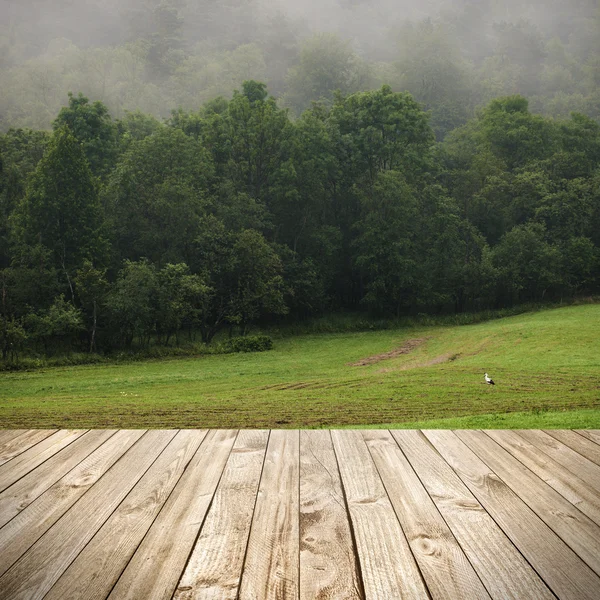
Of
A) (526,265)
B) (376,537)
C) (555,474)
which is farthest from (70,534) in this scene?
(526,265)

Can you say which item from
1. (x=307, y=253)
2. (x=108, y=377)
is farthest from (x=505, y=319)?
(x=108, y=377)

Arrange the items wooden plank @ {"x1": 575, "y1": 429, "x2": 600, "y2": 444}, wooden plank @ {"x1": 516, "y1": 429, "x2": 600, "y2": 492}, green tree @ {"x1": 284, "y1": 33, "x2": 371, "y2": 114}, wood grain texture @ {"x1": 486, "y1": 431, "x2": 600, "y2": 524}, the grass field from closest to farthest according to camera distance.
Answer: wood grain texture @ {"x1": 486, "y1": 431, "x2": 600, "y2": 524} < wooden plank @ {"x1": 516, "y1": 429, "x2": 600, "y2": 492} < wooden plank @ {"x1": 575, "y1": 429, "x2": 600, "y2": 444} < the grass field < green tree @ {"x1": 284, "y1": 33, "x2": 371, "y2": 114}

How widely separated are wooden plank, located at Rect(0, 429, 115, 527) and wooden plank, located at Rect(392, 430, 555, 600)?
159cm

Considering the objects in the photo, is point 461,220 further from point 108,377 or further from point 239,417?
point 239,417

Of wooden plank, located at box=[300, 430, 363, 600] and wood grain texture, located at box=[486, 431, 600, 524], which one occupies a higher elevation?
wooden plank, located at box=[300, 430, 363, 600]

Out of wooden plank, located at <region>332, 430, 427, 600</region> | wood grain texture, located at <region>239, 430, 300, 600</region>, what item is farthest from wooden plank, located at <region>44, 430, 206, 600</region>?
wooden plank, located at <region>332, 430, 427, 600</region>

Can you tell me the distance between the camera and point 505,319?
2916cm

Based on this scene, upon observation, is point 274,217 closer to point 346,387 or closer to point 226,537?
point 346,387

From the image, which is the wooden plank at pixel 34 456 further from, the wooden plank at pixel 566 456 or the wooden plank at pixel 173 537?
the wooden plank at pixel 566 456

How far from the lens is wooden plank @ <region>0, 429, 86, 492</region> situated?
2468 mm

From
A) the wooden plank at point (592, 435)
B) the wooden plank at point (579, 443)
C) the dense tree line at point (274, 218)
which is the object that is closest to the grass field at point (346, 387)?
the wooden plank at point (592, 435)

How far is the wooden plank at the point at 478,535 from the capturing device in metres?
1.47

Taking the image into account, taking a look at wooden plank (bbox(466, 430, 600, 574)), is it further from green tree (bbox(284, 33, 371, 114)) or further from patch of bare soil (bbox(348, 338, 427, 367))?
green tree (bbox(284, 33, 371, 114))

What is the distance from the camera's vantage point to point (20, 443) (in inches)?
119
